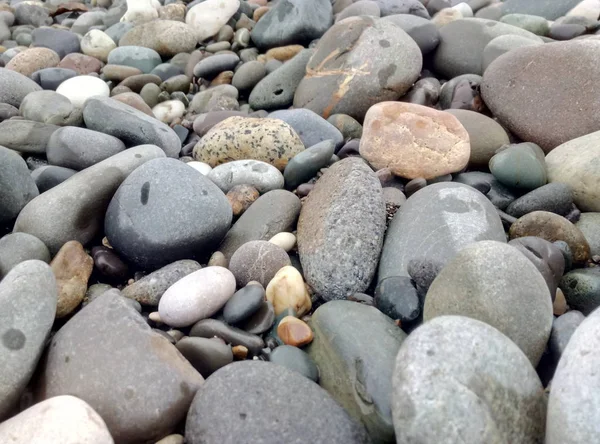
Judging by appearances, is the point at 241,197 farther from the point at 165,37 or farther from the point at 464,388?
the point at 165,37

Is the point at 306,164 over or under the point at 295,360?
over

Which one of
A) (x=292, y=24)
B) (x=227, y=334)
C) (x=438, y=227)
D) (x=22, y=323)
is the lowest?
(x=227, y=334)

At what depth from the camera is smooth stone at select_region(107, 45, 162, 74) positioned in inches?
234

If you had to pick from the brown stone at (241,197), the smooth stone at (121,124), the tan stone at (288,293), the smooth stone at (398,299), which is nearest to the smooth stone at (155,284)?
the tan stone at (288,293)

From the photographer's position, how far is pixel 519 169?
10.9 ft

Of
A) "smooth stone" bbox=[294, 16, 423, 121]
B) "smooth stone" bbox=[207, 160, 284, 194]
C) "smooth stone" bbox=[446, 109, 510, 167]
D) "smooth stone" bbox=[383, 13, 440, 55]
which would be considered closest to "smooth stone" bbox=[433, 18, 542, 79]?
"smooth stone" bbox=[383, 13, 440, 55]

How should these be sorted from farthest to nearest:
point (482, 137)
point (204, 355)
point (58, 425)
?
1. point (482, 137)
2. point (204, 355)
3. point (58, 425)

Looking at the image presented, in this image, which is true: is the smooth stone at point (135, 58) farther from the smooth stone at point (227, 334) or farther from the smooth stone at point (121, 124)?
the smooth stone at point (227, 334)

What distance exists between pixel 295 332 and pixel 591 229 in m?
1.82

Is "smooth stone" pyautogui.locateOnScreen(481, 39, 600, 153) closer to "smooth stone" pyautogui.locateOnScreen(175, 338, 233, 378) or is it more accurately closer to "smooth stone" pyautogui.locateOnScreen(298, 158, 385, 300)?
"smooth stone" pyautogui.locateOnScreen(298, 158, 385, 300)

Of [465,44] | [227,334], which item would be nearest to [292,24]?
[465,44]

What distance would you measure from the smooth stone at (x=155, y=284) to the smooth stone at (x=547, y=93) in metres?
2.62

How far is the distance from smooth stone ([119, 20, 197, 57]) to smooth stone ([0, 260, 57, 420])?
4.43 meters

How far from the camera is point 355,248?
2857mm
